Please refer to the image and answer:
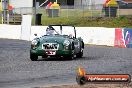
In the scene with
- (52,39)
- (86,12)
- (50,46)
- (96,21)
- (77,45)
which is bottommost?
(96,21)

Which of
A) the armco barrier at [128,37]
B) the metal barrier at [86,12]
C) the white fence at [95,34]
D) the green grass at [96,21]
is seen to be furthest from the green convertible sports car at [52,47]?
the metal barrier at [86,12]

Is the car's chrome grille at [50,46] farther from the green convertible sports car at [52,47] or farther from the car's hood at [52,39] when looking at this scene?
the car's hood at [52,39]

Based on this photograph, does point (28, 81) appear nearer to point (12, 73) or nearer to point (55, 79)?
point (55, 79)

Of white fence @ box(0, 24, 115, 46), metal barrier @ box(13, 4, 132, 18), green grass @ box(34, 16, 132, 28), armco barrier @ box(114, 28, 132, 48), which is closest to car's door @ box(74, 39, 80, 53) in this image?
armco barrier @ box(114, 28, 132, 48)

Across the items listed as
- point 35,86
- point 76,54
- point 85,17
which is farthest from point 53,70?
point 85,17

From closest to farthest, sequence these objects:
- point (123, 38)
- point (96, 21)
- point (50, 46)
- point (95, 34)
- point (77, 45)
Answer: point (50, 46) < point (77, 45) < point (123, 38) < point (95, 34) < point (96, 21)

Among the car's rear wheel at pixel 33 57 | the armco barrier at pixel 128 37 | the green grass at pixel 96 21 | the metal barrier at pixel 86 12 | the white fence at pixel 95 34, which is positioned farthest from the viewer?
the metal barrier at pixel 86 12

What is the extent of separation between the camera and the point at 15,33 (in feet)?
147

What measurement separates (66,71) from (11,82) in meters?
3.34

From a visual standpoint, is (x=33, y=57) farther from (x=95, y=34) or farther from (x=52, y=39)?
(x=95, y=34)

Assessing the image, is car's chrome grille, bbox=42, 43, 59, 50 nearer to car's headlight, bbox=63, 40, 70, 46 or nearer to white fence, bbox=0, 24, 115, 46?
car's headlight, bbox=63, 40, 70, 46

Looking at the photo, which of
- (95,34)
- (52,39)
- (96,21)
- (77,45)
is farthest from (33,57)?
(96,21)

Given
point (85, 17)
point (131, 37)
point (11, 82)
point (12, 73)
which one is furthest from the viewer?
point (85, 17)

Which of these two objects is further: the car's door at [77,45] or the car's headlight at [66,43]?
the car's door at [77,45]
